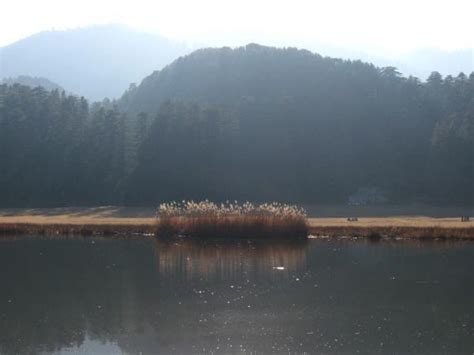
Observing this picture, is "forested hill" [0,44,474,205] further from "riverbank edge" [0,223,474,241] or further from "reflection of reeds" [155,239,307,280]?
"reflection of reeds" [155,239,307,280]

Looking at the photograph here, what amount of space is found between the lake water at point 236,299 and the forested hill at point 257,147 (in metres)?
63.1

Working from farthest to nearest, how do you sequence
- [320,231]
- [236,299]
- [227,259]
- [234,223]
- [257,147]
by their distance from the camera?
[257,147] < [320,231] < [234,223] < [227,259] < [236,299]

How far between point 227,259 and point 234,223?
11.0 m

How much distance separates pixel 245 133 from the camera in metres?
123

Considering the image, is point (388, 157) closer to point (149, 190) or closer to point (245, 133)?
point (245, 133)

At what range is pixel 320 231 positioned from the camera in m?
52.8

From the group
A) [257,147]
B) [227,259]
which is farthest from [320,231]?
[257,147]

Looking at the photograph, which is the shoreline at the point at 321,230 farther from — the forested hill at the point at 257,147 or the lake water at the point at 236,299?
the forested hill at the point at 257,147

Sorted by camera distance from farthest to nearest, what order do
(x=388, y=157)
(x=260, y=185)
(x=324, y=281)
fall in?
(x=388, y=157) < (x=260, y=185) < (x=324, y=281)

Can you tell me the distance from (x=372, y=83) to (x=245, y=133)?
29.8 m

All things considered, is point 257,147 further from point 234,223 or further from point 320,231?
point 234,223

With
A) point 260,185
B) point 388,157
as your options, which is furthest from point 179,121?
point 388,157

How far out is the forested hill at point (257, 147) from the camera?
352 ft

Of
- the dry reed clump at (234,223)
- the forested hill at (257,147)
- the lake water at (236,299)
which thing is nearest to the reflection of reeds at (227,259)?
the lake water at (236,299)
